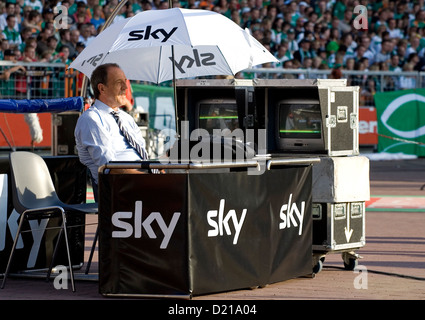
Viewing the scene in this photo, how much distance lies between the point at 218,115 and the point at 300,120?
1013mm

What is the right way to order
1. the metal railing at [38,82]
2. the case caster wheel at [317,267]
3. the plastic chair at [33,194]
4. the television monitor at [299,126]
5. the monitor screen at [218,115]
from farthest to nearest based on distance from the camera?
the metal railing at [38,82] → the monitor screen at [218,115] → the television monitor at [299,126] → the case caster wheel at [317,267] → the plastic chair at [33,194]

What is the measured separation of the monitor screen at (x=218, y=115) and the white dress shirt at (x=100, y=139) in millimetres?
1590

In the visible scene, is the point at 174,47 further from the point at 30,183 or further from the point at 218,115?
the point at 30,183

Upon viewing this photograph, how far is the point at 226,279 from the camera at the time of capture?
7309mm

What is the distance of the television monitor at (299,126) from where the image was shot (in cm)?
884

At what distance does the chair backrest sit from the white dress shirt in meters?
0.51

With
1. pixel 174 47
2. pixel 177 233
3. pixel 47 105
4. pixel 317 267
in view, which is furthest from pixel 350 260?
pixel 47 105

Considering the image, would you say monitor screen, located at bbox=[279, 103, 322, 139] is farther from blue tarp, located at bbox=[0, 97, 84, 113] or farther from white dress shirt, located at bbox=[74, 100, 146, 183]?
blue tarp, located at bbox=[0, 97, 84, 113]

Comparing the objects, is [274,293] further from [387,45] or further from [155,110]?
[387,45]

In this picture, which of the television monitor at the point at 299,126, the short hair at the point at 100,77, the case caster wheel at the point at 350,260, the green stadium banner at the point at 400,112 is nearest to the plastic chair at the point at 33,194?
the short hair at the point at 100,77

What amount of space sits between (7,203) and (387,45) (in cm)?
1920

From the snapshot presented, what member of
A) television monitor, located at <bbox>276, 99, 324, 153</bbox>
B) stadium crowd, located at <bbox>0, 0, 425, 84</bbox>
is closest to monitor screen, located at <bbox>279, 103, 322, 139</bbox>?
television monitor, located at <bbox>276, 99, 324, 153</bbox>

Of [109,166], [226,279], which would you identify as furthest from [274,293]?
[109,166]

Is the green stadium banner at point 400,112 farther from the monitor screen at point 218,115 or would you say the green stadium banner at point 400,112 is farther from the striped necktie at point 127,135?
the striped necktie at point 127,135
